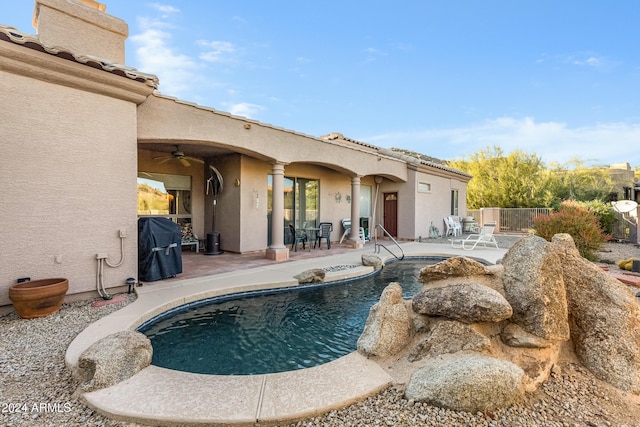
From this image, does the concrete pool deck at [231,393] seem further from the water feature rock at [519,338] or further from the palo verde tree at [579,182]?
the palo verde tree at [579,182]

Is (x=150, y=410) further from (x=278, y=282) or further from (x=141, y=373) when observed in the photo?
(x=278, y=282)

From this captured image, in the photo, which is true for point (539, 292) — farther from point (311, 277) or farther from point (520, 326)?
point (311, 277)

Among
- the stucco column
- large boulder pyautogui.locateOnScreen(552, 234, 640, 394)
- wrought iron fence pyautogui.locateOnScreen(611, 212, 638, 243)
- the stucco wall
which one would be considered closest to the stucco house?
the stucco wall

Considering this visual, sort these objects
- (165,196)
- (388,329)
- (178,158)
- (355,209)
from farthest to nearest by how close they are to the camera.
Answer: (355,209), (165,196), (178,158), (388,329)

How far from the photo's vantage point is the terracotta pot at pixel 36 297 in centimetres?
396

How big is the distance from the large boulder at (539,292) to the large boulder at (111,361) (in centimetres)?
348

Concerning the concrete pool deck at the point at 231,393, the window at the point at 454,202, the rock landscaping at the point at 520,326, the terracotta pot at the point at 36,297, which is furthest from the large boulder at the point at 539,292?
the window at the point at 454,202

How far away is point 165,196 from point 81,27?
5.15m

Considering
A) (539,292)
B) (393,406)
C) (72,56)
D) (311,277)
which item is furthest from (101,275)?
(539,292)

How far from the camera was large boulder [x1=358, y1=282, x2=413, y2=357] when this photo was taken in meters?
3.02

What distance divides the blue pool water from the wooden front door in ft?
27.4

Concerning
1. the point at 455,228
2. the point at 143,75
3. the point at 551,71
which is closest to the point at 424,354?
the point at 143,75

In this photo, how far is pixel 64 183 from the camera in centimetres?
462

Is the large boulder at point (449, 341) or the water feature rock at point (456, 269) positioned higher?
the water feature rock at point (456, 269)
